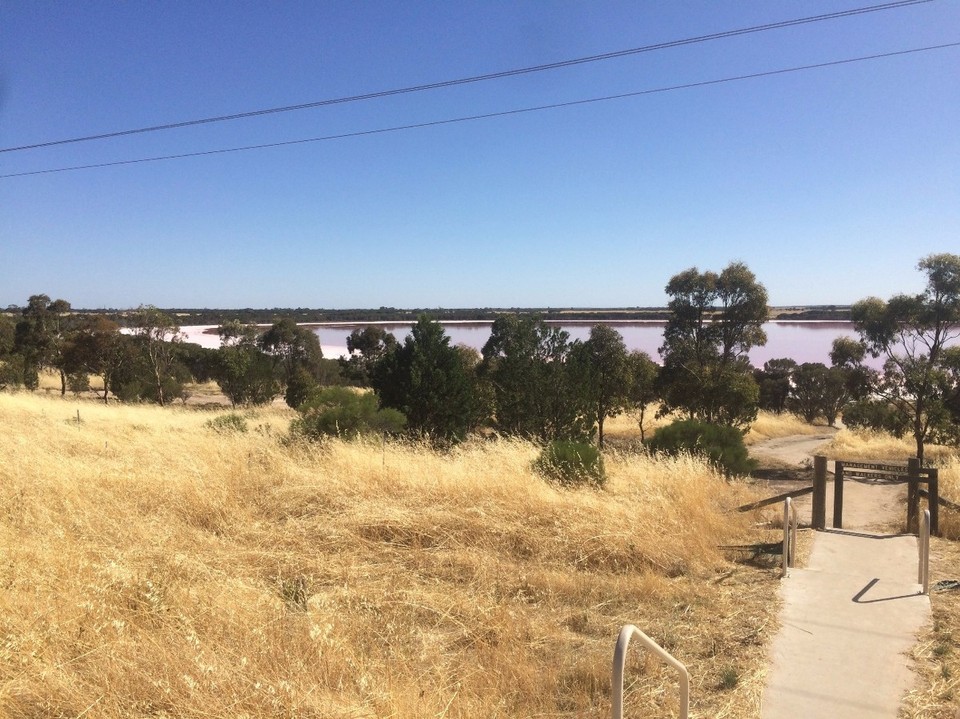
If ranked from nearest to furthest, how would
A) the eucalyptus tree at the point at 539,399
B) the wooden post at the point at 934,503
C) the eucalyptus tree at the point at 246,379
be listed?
1. the wooden post at the point at 934,503
2. the eucalyptus tree at the point at 539,399
3. the eucalyptus tree at the point at 246,379

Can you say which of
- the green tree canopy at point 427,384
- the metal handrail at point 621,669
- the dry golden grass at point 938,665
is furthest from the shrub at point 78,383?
the metal handrail at point 621,669

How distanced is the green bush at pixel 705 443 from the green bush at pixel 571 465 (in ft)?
18.8

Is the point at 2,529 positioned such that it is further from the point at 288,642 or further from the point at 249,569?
the point at 288,642

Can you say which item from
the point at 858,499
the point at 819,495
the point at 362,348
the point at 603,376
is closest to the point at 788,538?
the point at 819,495

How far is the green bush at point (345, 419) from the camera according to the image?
14109 mm

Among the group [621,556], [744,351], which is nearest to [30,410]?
[621,556]

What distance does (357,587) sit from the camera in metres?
5.70

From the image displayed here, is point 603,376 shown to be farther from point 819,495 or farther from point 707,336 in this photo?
point 819,495

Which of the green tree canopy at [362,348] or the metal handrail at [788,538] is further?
the green tree canopy at [362,348]

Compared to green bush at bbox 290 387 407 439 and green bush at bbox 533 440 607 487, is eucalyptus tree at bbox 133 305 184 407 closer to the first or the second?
green bush at bbox 290 387 407 439

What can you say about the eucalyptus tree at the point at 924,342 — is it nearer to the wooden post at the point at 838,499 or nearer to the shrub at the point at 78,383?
the wooden post at the point at 838,499

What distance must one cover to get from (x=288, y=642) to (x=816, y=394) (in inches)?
1829

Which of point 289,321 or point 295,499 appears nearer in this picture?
point 295,499

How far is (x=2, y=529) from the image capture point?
612 cm
